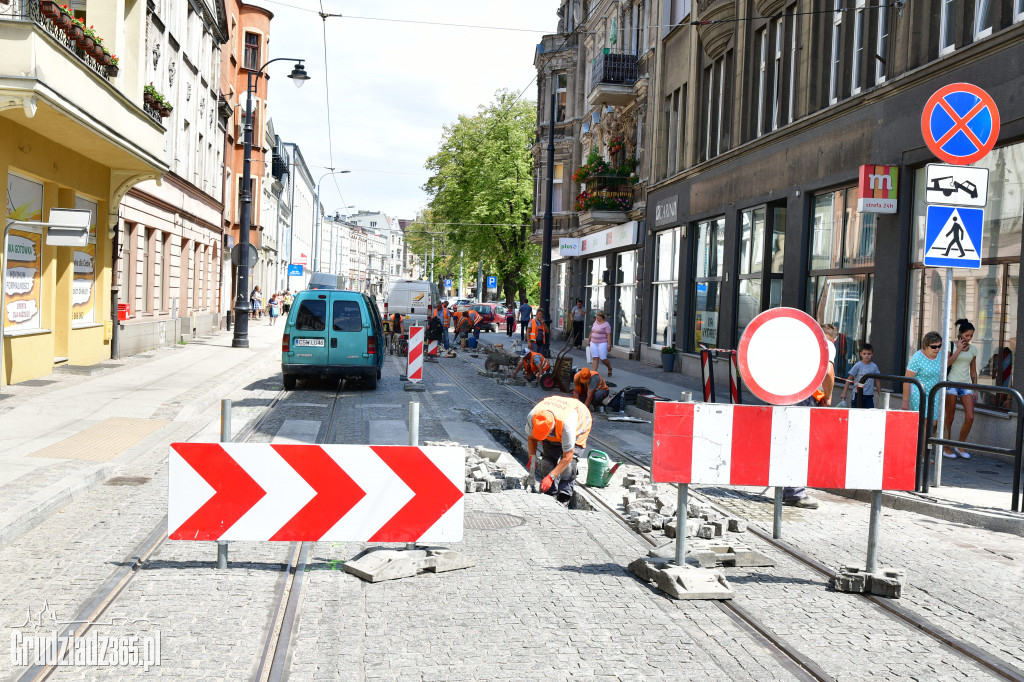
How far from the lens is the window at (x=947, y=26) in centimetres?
1338

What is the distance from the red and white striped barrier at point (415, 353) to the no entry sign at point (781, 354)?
12.1 m

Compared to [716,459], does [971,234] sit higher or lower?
higher

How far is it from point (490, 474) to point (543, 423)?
136 centimetres

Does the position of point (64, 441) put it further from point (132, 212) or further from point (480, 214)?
point (480, 214)

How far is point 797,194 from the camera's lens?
18.1m

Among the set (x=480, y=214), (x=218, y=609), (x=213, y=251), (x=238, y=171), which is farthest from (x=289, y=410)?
(x=480, y=214)

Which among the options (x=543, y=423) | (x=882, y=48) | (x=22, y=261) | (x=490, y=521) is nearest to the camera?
(x=490, y=521)

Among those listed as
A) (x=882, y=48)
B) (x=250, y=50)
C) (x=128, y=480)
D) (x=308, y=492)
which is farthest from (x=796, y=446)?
(x=250, y=50)

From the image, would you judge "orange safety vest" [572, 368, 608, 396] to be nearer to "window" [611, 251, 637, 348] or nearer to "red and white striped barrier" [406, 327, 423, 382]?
"red and white striped barrier" [406, 327, 423, 382]

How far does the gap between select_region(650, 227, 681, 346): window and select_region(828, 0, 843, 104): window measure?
28.8 feet

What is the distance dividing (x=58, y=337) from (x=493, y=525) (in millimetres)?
13813

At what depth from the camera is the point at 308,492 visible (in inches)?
229

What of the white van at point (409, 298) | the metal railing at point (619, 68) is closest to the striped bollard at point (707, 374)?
the metal railing at point (619, 68)

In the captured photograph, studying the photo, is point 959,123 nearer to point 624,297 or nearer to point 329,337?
point 329,337
